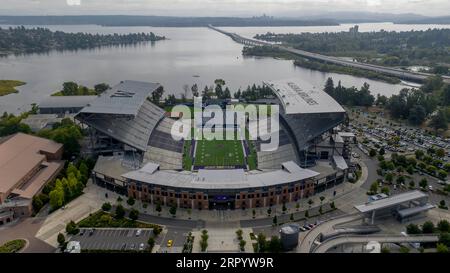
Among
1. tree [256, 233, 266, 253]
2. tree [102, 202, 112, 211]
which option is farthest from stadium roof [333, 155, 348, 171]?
tree [102, 202, 112, 211]

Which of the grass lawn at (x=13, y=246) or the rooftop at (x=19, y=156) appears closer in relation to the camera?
the grass lawn at (x=13, y=246)

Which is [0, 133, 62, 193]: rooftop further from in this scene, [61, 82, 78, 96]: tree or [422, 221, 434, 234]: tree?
[422, 221, 434, 234]: tree

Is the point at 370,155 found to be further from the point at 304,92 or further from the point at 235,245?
the point at 235,245

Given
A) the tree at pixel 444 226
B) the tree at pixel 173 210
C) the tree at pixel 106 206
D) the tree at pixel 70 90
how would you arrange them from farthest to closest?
the tree at pixel 70 90 → the tree at pixel 106 206 → the tree at pixel 173 210 → the tree at pixel 444 226

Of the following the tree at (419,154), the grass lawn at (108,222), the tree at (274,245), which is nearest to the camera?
the tree at (274,245)

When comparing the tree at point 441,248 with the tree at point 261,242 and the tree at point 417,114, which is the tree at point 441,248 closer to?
the tree at point 261,242

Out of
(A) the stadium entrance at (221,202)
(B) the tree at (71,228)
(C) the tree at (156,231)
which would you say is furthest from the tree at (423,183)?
(B) the tree at (71,228)

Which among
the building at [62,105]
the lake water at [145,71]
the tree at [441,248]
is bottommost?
the tree at [441,248]

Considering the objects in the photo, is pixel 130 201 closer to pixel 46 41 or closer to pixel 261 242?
pixel 261 242
